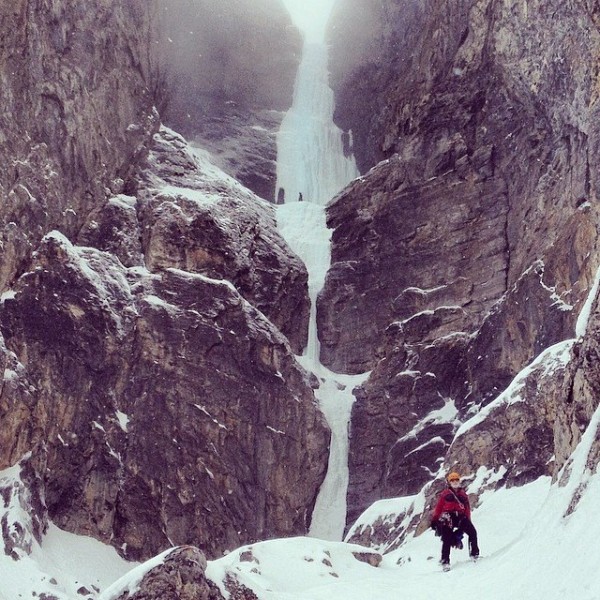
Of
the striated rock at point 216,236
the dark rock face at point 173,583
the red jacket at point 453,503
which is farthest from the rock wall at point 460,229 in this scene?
the dark rock face at point 173,583

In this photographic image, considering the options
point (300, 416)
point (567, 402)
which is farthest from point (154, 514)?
point (567, 402)

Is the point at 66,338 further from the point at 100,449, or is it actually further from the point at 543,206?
the point at 543,206

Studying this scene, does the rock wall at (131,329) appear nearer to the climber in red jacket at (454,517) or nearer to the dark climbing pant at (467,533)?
the dark climbing pant at (467,533)

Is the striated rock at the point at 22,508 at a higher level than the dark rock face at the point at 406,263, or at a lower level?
lower

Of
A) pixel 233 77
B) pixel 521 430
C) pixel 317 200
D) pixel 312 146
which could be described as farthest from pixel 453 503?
pixel 233 77

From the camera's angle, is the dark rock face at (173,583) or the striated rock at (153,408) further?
the striated rock at (153,408)

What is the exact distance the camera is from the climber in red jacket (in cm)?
1415

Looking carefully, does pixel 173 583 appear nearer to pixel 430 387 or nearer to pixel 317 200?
pixel 430 387

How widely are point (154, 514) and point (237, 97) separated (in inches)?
936

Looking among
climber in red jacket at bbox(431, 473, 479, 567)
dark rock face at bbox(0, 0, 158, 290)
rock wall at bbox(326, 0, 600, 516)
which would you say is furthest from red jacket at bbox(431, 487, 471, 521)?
dark rock face at bbox(0, 0, 158, 290)

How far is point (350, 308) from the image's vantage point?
41.7 meters

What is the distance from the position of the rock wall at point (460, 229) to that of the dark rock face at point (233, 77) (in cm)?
597

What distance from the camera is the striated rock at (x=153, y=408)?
1363 inches

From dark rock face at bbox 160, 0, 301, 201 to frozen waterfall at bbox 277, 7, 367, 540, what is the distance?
0.73 metres
